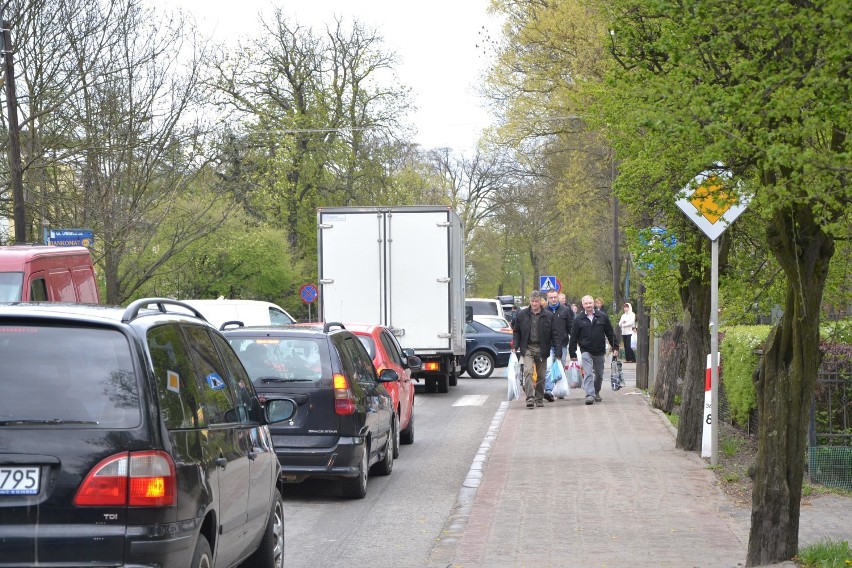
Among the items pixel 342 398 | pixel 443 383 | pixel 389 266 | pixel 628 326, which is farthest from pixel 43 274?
pixel 628 326

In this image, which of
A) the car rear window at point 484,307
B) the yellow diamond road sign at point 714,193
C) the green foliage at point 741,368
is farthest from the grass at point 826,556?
the car rear window at point 484,307

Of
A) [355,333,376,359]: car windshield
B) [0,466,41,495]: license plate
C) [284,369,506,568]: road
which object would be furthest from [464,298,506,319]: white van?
[0,466,41,495]: license plate

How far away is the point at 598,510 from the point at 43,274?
7.35 meters

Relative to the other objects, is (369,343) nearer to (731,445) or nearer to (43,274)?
(43,274)

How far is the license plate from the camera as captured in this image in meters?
4.57

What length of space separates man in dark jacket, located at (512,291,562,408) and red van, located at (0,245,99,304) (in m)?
7.69

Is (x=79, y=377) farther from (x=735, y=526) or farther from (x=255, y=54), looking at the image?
(x=255, y=54)

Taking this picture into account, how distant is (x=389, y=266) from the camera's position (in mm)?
23766

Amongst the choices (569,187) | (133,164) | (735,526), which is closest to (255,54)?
(569,187)

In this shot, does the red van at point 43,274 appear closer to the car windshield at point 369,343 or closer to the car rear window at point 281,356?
the car rear window at point 281,356

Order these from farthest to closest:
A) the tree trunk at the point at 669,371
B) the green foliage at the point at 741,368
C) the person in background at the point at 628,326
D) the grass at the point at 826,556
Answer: the person in background at the point at 628,326 → the tree trunk at the point at 669,371 → the green foliage at the point at 741,368 → the grass at the point at 826,556

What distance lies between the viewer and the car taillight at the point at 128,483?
4.60m

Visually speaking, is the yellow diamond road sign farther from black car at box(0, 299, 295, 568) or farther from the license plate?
the license plate

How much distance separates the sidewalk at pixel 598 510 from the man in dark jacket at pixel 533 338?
4.50 metres
